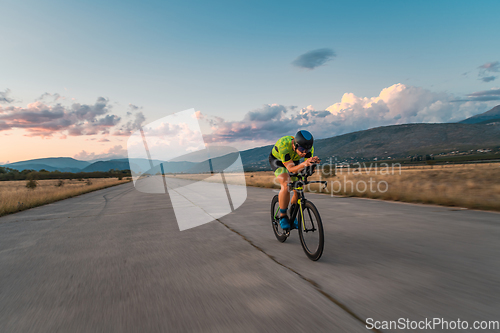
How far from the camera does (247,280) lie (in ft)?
11.4

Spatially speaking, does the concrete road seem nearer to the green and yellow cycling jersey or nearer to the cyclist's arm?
the cyclist's arm

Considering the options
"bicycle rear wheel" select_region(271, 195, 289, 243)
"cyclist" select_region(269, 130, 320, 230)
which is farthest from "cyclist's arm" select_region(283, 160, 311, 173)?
"bicycle rear wheel" select_region(271, 195, 289, 243)

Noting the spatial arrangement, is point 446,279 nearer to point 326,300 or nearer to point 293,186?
point 326,300

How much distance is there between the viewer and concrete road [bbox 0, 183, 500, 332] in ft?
8.20

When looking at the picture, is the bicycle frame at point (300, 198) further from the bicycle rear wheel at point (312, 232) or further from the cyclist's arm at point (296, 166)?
the cyclist's arm at point (296, 166)

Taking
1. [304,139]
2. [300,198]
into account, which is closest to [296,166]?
[304,139]

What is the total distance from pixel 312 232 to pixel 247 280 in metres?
1.29

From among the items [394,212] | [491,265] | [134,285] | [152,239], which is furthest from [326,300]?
[394,212]

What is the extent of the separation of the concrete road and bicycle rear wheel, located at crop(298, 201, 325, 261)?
0.17m

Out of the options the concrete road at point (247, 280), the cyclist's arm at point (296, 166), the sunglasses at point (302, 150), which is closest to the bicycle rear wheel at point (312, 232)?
the concrete road at point (247, 280)

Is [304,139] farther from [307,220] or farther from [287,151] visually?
[307,220]

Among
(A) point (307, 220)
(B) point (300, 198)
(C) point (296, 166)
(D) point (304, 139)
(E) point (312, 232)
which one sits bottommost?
(E) point (312, 232)

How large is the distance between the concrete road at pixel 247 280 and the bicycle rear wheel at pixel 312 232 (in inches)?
6.6

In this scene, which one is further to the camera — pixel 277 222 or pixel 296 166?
pixel 277 222
